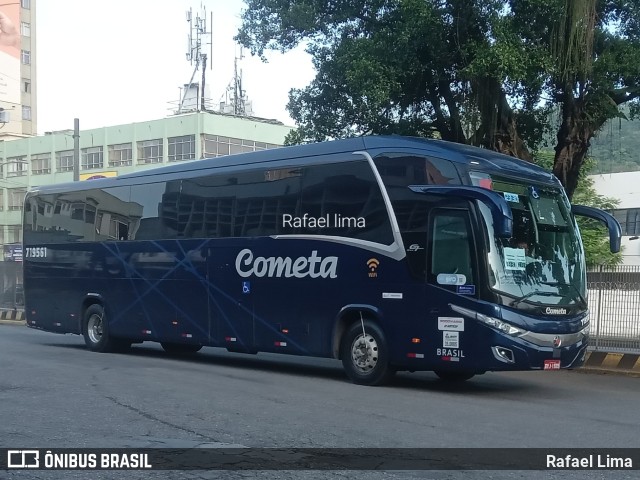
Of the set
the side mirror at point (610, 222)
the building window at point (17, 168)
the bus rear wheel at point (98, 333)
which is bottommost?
the bus rear wheel at point (98, 333)

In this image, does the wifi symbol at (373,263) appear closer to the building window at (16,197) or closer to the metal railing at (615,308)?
the metal railing at (615,308)

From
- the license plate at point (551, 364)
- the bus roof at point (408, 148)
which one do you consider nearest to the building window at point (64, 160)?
the bus roof at point (408, 148)

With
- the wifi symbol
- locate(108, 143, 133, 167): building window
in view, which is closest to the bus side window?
the wifi symbol

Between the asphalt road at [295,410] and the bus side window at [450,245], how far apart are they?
6.03ft

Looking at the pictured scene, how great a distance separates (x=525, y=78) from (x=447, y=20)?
223 centimetres

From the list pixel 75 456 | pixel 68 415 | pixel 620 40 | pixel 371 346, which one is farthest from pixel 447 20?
pixel 75 456

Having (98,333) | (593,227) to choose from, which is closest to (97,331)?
(98,333)

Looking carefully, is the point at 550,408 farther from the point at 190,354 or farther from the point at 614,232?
the point at 190,354

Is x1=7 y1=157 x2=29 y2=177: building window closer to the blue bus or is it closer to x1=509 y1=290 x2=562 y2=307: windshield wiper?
the blue bus

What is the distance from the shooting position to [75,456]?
818cm

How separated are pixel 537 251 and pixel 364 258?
2.67 m

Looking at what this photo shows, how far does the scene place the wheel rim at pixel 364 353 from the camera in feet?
45.5

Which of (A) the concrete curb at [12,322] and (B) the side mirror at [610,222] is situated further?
(A) the concrete curb at [12,322]

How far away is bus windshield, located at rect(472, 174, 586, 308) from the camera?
12625mm
